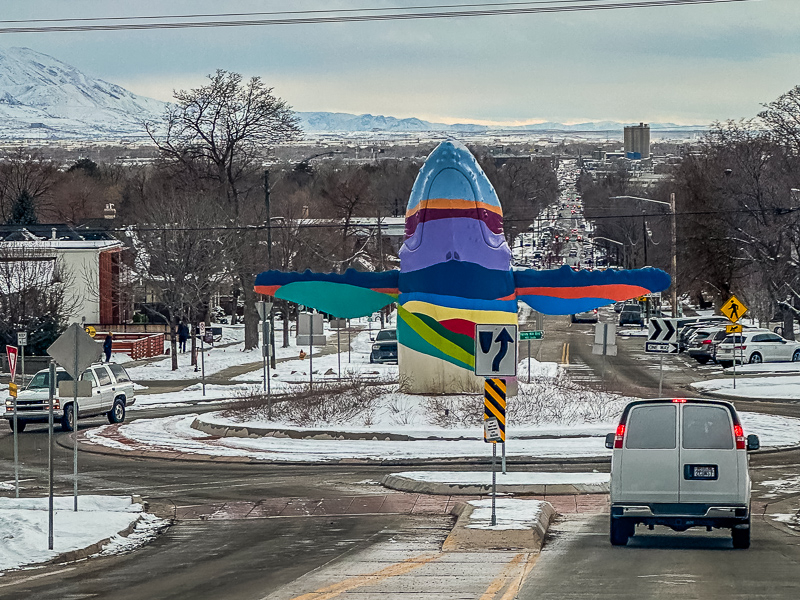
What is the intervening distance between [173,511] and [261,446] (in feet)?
28.9

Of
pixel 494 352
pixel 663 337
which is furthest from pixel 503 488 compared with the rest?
pixel 663 337

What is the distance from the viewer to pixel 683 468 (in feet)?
50.4

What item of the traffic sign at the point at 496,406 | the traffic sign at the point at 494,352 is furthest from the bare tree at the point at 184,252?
the traffic sign at the point at 494,352

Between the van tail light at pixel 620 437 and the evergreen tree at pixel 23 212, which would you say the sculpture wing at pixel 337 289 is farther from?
the evergreen tree at pixel 23 212

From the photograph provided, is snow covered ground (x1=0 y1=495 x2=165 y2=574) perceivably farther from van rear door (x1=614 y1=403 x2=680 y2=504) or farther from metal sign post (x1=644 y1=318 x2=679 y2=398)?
metal sign post (x1=644 y1=318 x2=679 y2=398)

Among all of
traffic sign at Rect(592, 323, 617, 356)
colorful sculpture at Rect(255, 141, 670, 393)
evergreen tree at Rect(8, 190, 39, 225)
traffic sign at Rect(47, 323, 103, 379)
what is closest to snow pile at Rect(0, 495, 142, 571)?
traffic sign at Rect(47, 323, 103, 379)

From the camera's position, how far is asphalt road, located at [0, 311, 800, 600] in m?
13.2

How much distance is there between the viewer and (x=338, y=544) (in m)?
16.6

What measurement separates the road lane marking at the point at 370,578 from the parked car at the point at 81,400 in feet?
65.3

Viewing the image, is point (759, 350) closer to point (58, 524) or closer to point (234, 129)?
point (234, 129)

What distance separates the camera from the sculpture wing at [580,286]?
104 ft

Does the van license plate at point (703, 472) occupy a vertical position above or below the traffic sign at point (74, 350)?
below

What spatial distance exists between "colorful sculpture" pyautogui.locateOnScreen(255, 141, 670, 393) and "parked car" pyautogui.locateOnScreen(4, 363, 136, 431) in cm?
699

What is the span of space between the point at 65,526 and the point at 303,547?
3.60 meters
